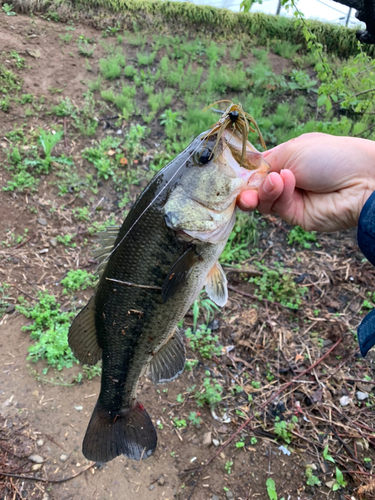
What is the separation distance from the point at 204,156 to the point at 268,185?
0.37 metres

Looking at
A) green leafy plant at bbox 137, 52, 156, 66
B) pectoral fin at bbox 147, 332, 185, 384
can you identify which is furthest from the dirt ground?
green leafy plant at bbox 137, 52, 156, 66

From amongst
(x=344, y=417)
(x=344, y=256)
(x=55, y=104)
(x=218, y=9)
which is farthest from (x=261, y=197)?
(x=218, y=9)

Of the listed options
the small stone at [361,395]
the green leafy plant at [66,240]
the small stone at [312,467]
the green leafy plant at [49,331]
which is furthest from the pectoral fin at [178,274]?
the green leafy plant at [66,240]

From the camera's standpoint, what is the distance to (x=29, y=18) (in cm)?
683

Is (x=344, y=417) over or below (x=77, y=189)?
below

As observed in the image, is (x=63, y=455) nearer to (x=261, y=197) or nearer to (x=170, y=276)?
(x=170, y=276)

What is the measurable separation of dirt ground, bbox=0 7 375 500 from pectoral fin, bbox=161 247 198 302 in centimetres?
191

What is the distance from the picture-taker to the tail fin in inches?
78.5

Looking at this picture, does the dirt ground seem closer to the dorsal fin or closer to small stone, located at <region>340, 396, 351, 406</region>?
small stone, located at <region>340, 396, 351, 406</region>

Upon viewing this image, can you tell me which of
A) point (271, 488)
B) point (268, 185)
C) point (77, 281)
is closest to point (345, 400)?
point (271, 488)

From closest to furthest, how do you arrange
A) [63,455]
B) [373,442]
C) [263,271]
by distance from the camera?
[63,455]
[373,442]
[263,271]

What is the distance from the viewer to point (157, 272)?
181 centimetres

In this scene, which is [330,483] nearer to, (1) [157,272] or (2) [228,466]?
(2) [228,466]

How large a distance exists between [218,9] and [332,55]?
2.86 m
